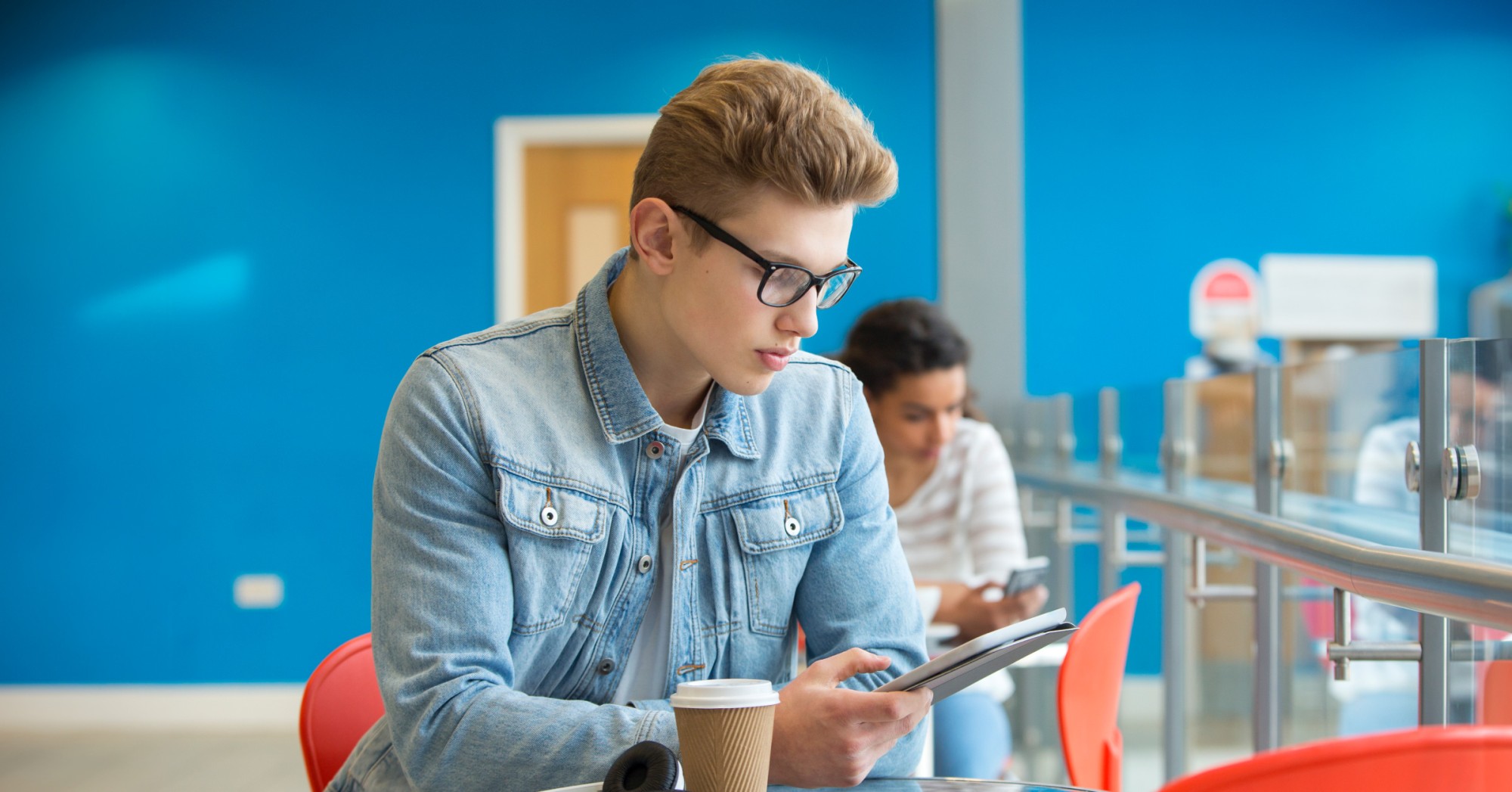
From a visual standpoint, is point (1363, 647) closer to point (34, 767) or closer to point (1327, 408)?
point (1327, 408)

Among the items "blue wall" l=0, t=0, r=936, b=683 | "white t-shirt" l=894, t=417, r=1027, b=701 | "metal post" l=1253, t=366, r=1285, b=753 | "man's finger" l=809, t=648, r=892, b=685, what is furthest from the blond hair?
"blue wall" l=0, t=0, r=936, b=683

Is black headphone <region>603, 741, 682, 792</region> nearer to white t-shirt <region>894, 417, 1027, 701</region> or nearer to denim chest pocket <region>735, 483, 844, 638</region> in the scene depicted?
denim chest pocket <region>735, 483, 844, 638</region>

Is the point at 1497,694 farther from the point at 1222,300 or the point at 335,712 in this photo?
the point at 1222,300

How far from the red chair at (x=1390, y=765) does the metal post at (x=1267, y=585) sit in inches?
49.6

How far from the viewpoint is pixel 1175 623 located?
2465mm

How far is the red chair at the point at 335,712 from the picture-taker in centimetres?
148

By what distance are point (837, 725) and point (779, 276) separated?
0.44m

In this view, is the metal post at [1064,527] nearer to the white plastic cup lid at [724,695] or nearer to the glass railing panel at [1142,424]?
the glass railing panel at [1142,424]

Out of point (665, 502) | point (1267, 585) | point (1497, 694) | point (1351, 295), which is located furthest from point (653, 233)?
Answer: point (1351, 295)

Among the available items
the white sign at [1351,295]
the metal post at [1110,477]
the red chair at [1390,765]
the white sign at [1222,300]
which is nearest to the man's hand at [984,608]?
the metal post at [1110,477]

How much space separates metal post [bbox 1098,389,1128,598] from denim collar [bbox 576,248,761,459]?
1.70m

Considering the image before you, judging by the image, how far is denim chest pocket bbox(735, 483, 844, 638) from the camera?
4.51 feet

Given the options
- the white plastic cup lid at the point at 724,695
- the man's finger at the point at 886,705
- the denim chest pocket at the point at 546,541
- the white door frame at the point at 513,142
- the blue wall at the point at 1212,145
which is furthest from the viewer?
the blue wall at the point at 1212,145

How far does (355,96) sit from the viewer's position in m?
4.81
